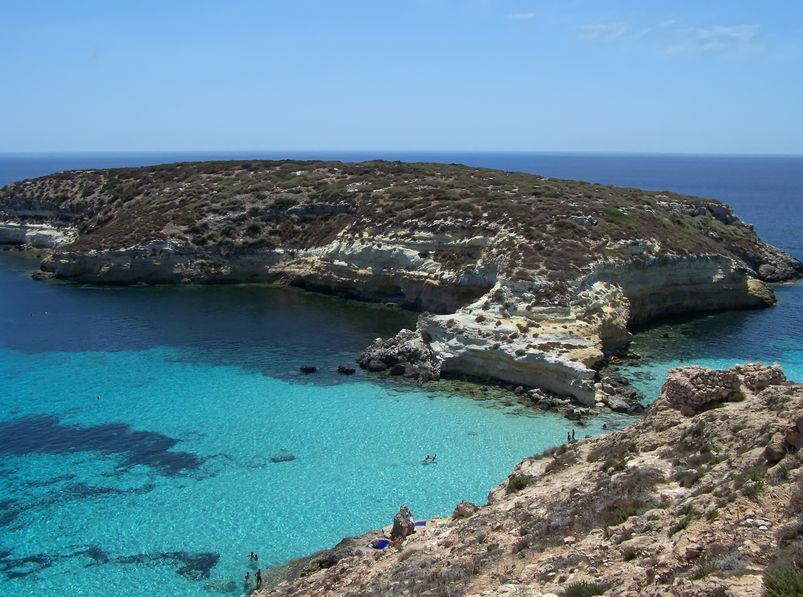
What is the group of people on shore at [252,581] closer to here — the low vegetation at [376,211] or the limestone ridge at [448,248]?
the limestone ridge at [448,248]

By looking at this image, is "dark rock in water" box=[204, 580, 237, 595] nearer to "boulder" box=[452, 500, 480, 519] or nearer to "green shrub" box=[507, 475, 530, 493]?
"boulder" box=[452, 500, 480, 519]

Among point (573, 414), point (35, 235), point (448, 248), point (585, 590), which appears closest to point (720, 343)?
point (573, 414)

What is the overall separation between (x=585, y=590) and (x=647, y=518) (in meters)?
3.04

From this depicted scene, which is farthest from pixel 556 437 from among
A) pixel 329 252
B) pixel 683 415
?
pixel 329 252

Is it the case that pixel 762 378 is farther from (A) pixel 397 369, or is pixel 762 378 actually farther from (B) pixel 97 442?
(B) pixel 97 442

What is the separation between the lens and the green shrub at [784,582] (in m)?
9.46

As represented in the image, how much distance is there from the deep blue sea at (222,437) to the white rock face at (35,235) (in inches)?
1356

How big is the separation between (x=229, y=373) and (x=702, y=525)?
35.5m

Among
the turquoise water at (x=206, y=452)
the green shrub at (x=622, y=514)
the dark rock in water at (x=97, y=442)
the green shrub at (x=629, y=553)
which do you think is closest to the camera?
the green shrub at (x=629, y=553)

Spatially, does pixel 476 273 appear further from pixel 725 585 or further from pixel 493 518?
pixel 725 585

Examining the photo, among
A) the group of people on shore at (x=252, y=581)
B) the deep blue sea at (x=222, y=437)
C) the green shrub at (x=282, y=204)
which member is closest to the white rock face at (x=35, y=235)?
the green shrub at (x=282, y=204)

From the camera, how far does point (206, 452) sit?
108 feet

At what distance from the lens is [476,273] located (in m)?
56.5

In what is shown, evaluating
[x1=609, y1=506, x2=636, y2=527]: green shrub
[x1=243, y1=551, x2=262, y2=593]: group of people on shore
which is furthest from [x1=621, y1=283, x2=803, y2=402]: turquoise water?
[x1=609, y1=506, x2=636, y2=527]: green shrub
